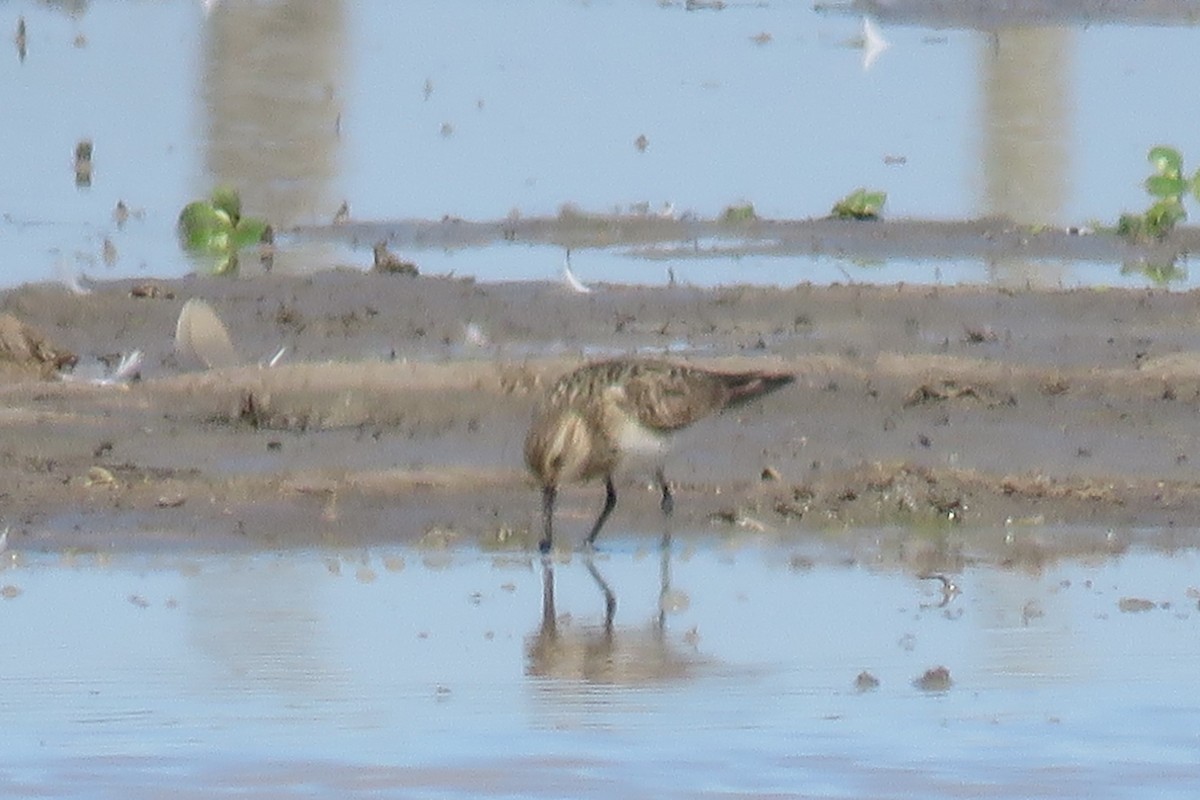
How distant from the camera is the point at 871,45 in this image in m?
26.9

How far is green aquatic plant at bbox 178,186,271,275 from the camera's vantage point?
14562 millimetres

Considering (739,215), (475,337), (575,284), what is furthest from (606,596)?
(739,215)

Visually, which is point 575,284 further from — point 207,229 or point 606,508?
point 606,508

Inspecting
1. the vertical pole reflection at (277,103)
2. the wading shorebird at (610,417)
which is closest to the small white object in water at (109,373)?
the wading shorebird at (610,417)

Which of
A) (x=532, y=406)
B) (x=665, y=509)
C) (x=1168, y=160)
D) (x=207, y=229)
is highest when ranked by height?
(x=1168, y=160)

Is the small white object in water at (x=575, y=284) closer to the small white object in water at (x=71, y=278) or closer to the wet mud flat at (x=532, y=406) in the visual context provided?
the wet mud flat at (x=532, y=406)

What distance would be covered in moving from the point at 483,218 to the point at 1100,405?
19.5ft

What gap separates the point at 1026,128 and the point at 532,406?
11.3m

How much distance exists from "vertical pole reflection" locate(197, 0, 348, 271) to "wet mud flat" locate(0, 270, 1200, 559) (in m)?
2.10

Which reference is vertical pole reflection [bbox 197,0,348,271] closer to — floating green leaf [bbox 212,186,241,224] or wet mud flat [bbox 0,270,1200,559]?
floating green leaf [bbox 212,186,241,224]

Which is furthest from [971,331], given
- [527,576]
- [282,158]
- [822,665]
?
[282,158]

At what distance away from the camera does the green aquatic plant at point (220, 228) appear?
14562 mm

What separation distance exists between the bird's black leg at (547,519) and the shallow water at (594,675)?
82mm

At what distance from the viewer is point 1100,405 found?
10750 mm
